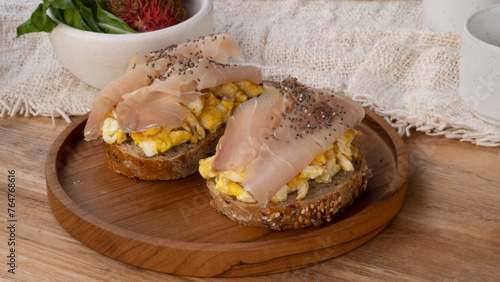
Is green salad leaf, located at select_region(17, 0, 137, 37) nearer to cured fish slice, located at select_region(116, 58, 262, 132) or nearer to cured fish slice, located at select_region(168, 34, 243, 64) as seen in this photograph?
cured fish slice, located at select_region(168, 34, 243, 64)

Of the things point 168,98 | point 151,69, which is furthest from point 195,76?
point 151,69

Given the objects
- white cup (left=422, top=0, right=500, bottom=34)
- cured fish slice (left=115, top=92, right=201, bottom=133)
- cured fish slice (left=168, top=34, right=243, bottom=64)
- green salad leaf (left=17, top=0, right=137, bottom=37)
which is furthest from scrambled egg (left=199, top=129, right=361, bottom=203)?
white cup (left=422, top=0, right=500, bottom=34)

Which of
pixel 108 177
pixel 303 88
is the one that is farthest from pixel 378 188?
pixel 108 177

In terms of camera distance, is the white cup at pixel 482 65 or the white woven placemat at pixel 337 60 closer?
the white cup at pixel 482 65

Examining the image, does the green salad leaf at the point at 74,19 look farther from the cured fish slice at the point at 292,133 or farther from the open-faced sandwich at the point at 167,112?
the cured fish slice at the point at 292,133

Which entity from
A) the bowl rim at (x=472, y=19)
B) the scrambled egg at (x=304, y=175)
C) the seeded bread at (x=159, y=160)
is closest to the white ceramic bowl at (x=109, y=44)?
the seeded bread at (x=159, y=160)

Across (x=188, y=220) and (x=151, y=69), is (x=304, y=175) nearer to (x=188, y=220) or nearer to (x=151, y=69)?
(x=188, y=220)

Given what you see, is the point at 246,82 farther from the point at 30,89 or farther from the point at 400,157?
the point at 30,89
